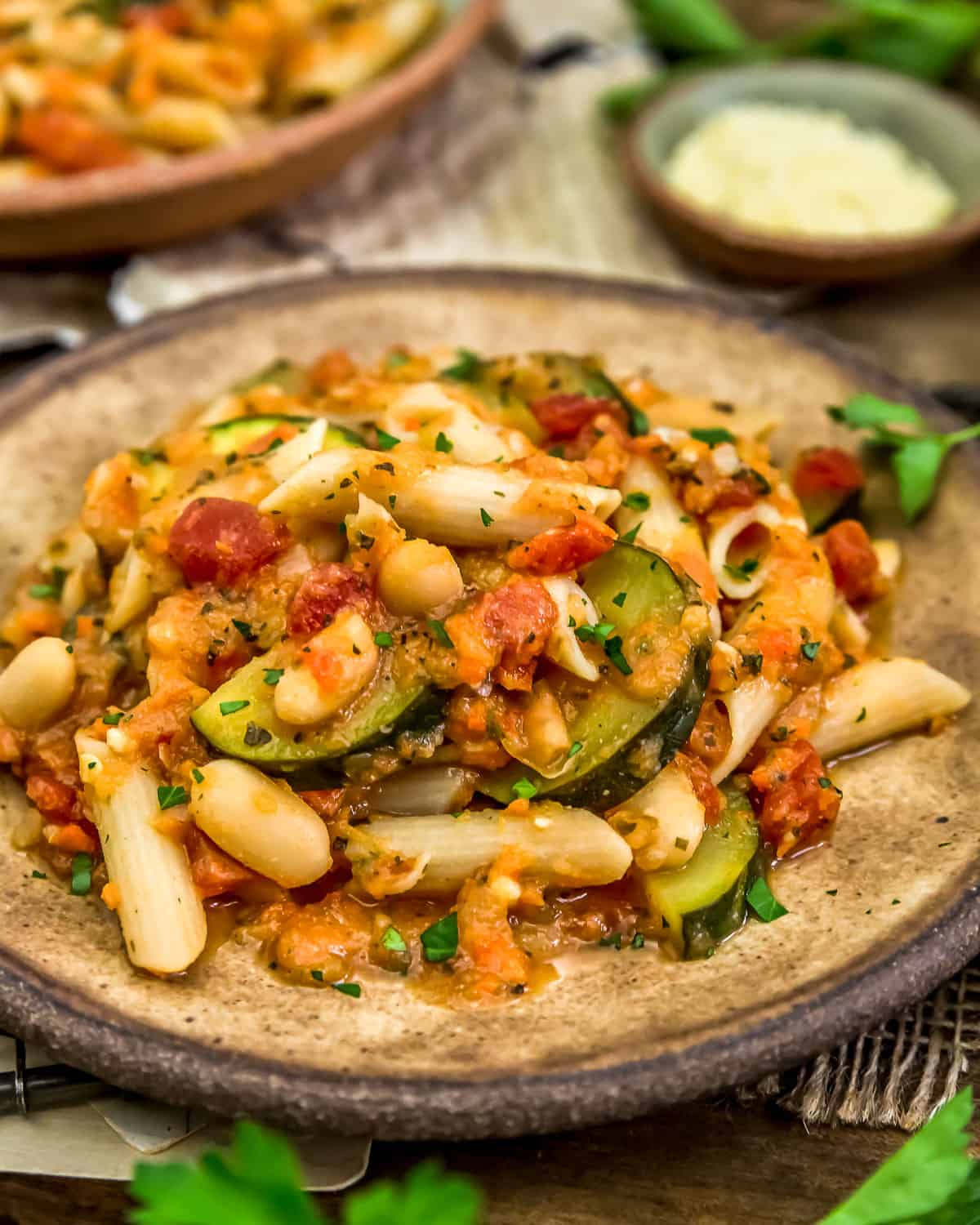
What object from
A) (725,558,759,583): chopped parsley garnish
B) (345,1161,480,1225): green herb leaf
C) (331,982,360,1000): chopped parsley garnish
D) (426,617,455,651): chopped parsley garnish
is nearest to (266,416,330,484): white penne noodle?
(426,617,455,651): chopped parsley garnish

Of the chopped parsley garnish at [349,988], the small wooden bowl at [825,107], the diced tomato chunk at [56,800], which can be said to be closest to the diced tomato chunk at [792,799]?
the chopped parsley garnish at [349,988]

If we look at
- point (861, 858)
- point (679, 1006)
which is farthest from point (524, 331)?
point (679, 1006)

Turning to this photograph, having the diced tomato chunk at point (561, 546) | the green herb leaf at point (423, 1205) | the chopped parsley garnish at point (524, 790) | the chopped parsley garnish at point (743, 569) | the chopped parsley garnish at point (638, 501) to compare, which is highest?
the diced tomato chunk at point (561, 546)

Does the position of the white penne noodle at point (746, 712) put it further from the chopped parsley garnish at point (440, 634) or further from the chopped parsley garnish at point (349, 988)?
the chopped parsley garnish at point (349, 988)

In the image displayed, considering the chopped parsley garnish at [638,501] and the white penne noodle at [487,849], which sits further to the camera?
the chopped parsley garnish at [638,501]

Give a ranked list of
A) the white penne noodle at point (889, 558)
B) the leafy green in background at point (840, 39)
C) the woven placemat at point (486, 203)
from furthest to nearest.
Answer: the leafy green in background at point (840, 39) < the woven placemat at point (486, 203) < the white penne noodle at point (889, 558)

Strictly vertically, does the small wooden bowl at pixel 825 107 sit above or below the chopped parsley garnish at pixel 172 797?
below

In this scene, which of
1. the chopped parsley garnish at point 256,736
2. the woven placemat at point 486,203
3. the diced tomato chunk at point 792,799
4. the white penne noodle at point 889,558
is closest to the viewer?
the chopped parsley garnish at point 256,736
